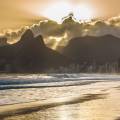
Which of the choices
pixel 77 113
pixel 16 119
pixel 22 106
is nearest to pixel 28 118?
pixel 16 119

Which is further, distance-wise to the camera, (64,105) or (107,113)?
(64,105)

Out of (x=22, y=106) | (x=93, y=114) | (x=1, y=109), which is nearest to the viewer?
(x=93, y=114)

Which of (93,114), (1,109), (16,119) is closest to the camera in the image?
Answer: (16,119)

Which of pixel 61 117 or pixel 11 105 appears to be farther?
pixel 11 105

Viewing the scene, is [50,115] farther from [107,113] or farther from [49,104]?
[49,104]

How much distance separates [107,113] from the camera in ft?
92.6

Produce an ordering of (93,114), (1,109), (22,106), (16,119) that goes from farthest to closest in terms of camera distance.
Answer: (22,106)
(1,109)
(93,114)
(16,119)

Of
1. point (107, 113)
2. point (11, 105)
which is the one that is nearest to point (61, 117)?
point (107, 113)

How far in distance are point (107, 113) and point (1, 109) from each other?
6641 millimetres

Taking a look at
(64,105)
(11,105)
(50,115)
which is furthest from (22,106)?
(50,115)

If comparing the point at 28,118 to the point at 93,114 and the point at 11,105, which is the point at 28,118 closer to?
the point at 93,114

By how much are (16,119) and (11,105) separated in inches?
285

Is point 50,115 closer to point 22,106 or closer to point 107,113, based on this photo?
point 107,113

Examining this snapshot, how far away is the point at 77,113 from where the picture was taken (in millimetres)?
28188
